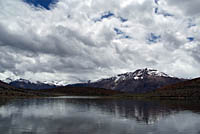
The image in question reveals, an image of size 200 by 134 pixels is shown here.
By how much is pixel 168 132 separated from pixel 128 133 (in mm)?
7693

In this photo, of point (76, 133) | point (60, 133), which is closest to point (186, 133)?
point (76, 133)

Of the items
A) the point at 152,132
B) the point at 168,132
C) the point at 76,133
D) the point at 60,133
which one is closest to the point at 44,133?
the point at 60,133

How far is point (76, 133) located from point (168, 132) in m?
16.7

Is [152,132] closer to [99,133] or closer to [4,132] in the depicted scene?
[99,133]

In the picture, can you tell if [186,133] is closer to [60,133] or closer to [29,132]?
[60,133]

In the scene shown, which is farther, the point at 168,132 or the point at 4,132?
the point at 168,132

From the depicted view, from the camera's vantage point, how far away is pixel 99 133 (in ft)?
122

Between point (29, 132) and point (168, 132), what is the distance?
81.4ft

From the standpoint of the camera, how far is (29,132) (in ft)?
123

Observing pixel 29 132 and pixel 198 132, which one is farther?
pixel 198 132

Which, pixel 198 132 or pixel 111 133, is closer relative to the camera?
pixel 111 133

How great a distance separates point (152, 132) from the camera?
3872cm

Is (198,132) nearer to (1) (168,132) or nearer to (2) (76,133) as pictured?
(1) (168,132)

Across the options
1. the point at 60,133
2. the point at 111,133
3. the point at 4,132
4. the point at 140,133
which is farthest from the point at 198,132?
the point at 4,132
